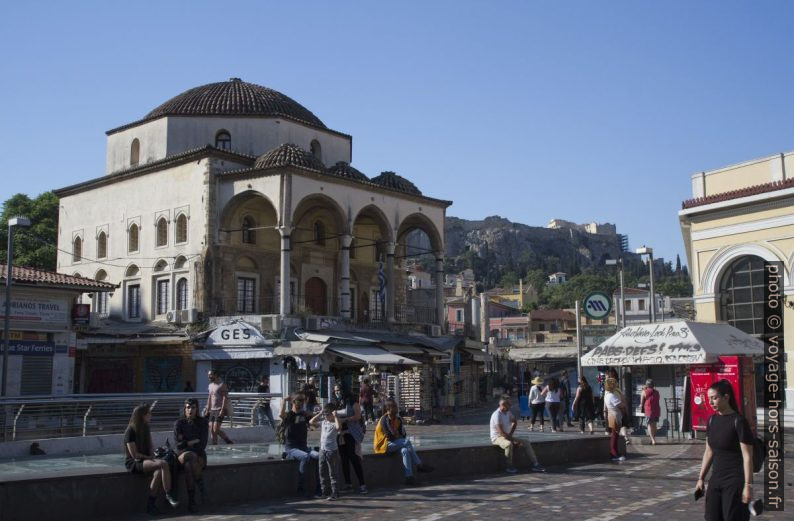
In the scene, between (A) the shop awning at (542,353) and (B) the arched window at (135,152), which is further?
(A) the shop awning at (542,353)

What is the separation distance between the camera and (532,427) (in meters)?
22.6

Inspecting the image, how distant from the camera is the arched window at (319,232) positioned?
38062 mm

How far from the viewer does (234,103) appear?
37719 millimetres

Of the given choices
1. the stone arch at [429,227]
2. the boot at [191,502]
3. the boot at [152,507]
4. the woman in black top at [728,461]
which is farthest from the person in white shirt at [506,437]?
the stone arch at [429,227]

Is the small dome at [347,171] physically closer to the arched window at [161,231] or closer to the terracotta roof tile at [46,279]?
the arched window at [161,231]

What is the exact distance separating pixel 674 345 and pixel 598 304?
19.9 ft

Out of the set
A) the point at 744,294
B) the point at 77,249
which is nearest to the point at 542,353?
the point at 77,249

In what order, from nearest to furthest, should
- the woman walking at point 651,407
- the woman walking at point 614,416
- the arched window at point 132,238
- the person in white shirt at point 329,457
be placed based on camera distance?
the person in white shirt at point 329,457, the woman walking at point 614,416, the woman walking at point 651,407, the arched window at point 132,238

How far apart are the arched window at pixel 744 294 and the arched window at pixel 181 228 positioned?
762 inches

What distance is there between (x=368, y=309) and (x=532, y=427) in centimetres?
1813

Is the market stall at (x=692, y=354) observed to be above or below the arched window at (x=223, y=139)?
below

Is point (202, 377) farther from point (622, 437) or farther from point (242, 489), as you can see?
point (242, 489)

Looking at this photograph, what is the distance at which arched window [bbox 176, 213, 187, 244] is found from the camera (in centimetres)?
3488

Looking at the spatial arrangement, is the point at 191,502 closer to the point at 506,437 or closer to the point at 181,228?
the point at 506,437
